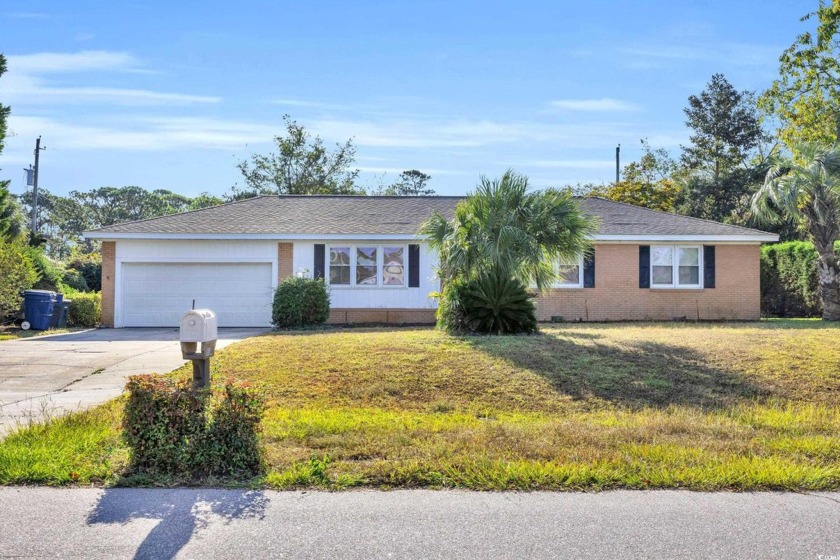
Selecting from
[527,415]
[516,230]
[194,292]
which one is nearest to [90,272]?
[194,292]

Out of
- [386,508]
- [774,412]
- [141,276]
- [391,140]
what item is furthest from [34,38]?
[391,140]

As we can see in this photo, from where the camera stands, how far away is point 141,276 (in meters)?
19.9

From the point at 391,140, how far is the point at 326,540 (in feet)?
89.4

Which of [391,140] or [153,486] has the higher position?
[391,140]

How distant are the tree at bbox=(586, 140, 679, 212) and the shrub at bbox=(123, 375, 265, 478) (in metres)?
31.9

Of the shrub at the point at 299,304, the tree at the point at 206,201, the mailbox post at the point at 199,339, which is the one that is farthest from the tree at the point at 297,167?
the mailbox post at the point at 199,339

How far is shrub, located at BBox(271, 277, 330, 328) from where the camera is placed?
55.8ft

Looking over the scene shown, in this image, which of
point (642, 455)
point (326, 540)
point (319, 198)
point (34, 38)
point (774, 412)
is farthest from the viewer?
point (319, 198)

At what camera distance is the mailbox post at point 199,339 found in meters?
5.57

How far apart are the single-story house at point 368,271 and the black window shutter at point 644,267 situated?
0.03m

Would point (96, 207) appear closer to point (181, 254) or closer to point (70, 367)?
point (181, 254)

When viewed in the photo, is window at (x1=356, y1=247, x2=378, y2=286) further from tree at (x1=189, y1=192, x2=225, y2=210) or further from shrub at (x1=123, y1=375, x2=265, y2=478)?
tree at (x1=189, y1=192, x2=225, y2=210)

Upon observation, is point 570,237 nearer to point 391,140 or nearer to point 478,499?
point 478,499

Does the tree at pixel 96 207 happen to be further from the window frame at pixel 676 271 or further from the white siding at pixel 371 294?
the window frame at pixel 676 271
